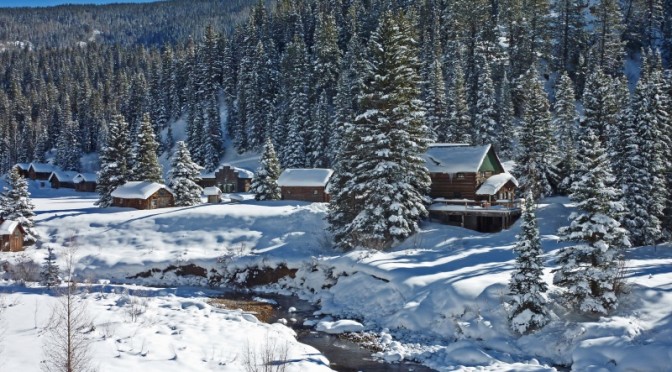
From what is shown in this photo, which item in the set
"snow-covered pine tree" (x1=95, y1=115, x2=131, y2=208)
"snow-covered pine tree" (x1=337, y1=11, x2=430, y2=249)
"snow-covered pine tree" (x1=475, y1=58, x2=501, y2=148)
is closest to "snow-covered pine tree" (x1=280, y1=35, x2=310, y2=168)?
"snow-covered pine tree" (x1=95, y1=115, x2=131, y2=208)

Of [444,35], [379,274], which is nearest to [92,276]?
[379,274]

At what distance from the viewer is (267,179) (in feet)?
179

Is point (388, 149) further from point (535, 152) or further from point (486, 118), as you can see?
point (486, 118)

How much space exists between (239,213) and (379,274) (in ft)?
67.8

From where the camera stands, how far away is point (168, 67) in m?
109

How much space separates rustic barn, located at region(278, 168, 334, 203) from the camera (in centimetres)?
5672

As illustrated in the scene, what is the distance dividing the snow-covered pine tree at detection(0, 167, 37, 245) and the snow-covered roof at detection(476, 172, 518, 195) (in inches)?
1535

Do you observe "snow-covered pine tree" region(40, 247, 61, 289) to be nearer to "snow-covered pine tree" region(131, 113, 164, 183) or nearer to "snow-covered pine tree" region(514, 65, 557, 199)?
"snow-covered pine tree" region(131, 113, 164, 183)

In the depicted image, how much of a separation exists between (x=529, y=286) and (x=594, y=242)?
3.57 meters

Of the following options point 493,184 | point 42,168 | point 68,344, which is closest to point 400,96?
point 493,184

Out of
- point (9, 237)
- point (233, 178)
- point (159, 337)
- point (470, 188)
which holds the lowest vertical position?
point (159, 337)

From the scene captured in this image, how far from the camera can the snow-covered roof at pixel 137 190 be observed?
5075cm

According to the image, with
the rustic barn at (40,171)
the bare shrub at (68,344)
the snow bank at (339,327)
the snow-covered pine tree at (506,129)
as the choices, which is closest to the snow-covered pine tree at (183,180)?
the bare shrub at (68,344)

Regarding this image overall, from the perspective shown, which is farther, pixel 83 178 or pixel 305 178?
pixel 83 178
